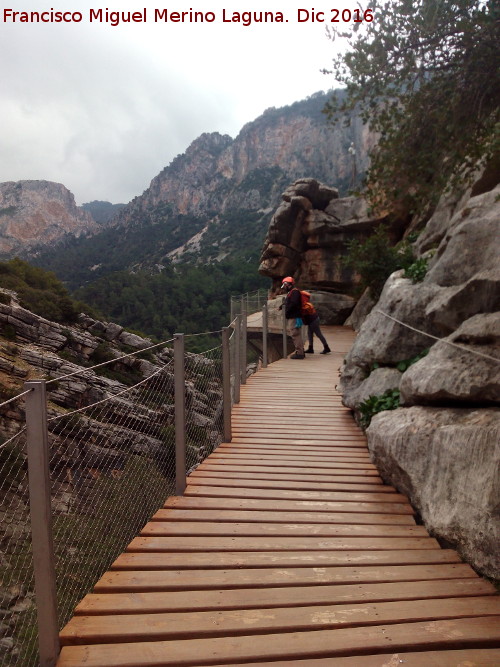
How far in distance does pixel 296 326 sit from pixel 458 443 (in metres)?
7.96

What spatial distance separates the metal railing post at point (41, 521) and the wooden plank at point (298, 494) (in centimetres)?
193

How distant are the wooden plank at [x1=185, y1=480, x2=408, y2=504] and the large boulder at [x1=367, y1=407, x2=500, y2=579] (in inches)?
7.4

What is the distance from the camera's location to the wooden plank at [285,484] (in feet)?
13.5

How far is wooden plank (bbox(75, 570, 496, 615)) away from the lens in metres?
2.37

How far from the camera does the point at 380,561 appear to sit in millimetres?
2875

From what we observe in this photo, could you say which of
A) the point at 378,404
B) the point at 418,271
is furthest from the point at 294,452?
the point at 418,271

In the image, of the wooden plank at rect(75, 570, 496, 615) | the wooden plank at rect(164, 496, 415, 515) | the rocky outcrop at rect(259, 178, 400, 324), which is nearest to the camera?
the wooden plank at rect(75, 570, 496, 615)

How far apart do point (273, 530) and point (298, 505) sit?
0.52 m

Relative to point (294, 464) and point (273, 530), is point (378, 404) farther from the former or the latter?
point (273, 530)

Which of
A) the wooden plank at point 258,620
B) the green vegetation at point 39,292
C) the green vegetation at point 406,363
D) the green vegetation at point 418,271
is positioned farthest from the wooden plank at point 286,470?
the green vegetation at point 39,292

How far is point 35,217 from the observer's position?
121m

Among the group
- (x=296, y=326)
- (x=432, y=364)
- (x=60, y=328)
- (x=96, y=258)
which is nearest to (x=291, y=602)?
(x=432, y=364)

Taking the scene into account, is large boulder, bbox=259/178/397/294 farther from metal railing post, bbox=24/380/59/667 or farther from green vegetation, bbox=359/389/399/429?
metal railing post, bbox=24/380/59/667

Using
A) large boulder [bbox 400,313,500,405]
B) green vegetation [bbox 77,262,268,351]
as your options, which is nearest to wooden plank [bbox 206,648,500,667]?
large boulder [bbox 400,313,500,405]
